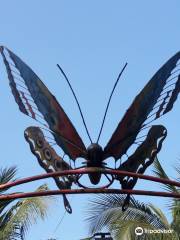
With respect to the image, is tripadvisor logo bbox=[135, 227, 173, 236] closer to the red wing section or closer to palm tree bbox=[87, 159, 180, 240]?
palm tree bbox=[87, 159, 180, 240]

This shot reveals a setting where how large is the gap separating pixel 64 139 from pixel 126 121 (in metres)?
0.69

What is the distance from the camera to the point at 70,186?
7.16m

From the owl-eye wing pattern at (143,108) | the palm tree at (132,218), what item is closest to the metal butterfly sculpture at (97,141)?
the owl-eye wing pattern at (143,108)

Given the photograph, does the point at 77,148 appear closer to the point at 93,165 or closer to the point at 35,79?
the point at 93,165

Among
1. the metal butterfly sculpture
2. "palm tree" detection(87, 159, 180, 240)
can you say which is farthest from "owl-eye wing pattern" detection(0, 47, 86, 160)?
"palm tree" detection(87, 159, 180, 240)

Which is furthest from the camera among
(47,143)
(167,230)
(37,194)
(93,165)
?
(167,230)

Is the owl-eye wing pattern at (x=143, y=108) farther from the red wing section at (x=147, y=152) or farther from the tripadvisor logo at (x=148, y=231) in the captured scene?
the tripadvisor logo at (x=148, y=231)

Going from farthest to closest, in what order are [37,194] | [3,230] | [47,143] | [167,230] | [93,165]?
[167,230], [3,230], [47,143], [93,165], [37,194]

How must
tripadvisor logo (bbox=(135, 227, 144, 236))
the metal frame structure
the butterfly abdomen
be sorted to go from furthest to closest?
tripadvisor logo (bbox=(135, 227, 144, 236)), the butterfly abdomen, the metal frame structure

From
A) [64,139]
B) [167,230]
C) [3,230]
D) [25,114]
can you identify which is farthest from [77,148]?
[167,230]

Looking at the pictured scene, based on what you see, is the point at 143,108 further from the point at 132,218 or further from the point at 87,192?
the point at 132,218

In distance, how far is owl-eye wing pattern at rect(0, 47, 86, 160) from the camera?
7484 millimetres

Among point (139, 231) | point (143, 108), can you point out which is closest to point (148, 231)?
point (139, 231)

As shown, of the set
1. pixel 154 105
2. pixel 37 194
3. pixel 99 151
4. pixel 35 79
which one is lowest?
pixel 37 194
